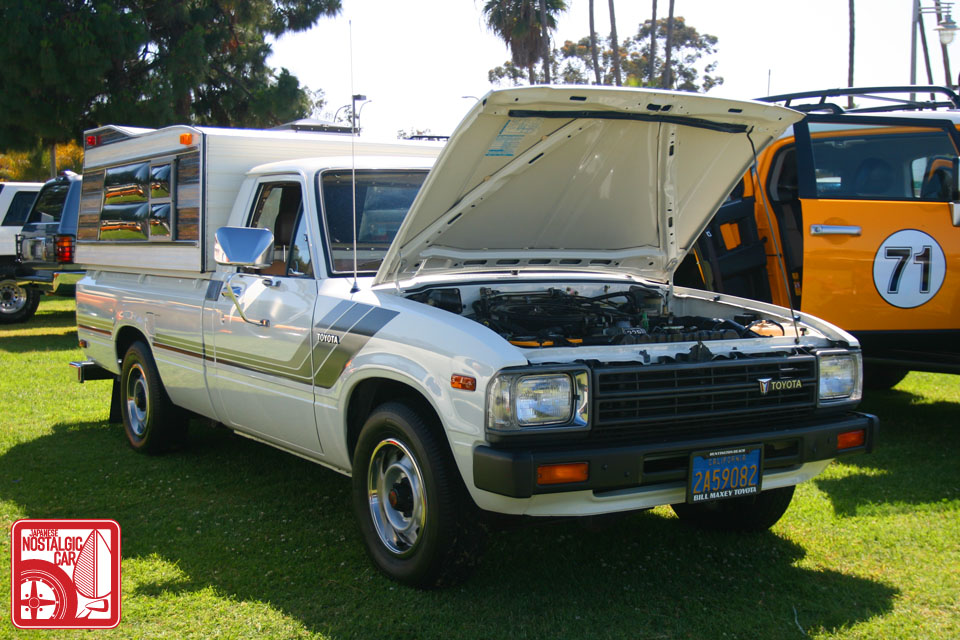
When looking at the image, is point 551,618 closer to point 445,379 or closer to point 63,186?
point 445,379

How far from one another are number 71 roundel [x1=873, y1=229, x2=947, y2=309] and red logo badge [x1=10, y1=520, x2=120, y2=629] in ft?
16.5

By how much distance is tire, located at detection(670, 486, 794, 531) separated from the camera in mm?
4406

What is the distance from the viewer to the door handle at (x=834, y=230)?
6137mm

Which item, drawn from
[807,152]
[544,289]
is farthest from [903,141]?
[544,289]

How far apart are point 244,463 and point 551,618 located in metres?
3.06

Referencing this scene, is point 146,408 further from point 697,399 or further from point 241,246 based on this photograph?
point 697,399

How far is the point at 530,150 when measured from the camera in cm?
423

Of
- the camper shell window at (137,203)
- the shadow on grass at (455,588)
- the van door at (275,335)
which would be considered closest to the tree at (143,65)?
the camper shell window at (137,203)

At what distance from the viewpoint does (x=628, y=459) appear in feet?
11.0

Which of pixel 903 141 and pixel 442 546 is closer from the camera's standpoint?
pixel 442 546

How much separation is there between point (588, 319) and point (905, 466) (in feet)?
9.11

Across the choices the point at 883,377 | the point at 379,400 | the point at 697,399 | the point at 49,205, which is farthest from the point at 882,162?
the point at 49,205

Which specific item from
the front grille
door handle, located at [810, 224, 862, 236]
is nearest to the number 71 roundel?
door handle, located at [810, 224, 862, 236]

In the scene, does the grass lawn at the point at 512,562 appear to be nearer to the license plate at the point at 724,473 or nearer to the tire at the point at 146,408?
the tire at the point at 146,408
